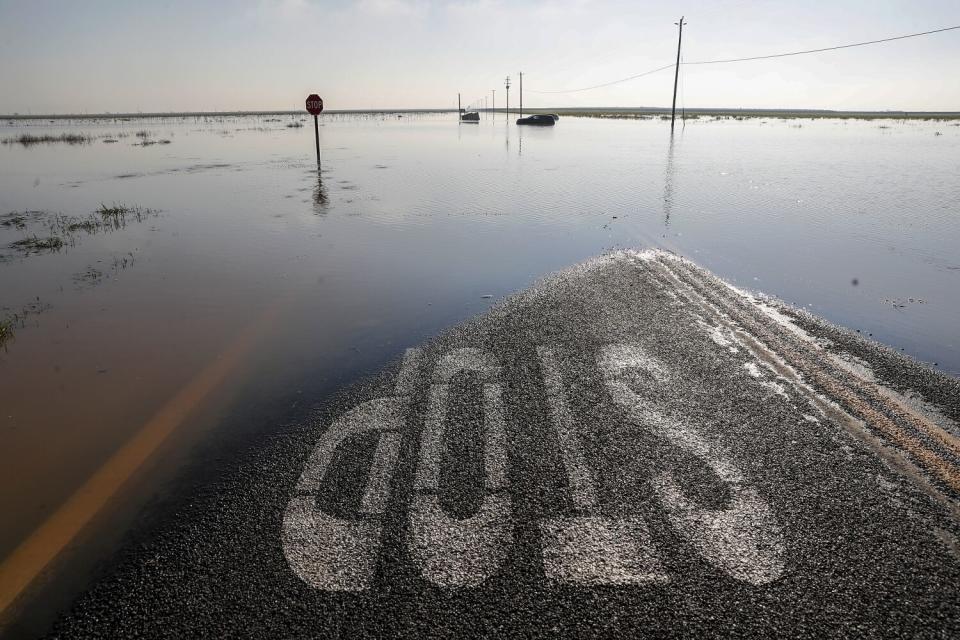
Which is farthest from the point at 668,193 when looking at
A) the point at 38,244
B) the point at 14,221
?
the point at 14,221

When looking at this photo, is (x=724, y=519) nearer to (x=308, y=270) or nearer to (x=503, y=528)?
(x=503, y=528)

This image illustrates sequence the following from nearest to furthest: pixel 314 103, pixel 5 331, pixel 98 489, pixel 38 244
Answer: pixel 98 489 → pixel 5 331 → pixel 38 244 → pixel 314 103

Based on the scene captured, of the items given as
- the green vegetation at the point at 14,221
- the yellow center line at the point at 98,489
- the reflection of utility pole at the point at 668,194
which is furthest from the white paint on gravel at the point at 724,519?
the green vegetation at the point at 14,221

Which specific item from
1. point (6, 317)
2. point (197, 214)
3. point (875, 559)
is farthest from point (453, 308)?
point (197, 214)

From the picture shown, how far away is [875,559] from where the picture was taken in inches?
134

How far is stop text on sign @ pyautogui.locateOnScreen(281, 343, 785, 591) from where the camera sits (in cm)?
339

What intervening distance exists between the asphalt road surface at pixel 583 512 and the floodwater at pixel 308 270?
4.00ft

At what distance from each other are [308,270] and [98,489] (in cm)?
683

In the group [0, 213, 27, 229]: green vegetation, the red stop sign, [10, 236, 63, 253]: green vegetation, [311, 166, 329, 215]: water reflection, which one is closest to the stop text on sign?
[10, 236, 63, 253]: green vegetation

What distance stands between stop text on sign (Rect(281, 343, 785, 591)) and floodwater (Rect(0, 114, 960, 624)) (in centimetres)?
174

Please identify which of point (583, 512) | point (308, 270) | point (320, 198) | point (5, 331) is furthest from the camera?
point (320, 198)

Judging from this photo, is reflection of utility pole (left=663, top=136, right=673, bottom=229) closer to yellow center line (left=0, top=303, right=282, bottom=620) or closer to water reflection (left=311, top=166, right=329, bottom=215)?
water reflection (left=311, top=166, right=329, bottom=215)

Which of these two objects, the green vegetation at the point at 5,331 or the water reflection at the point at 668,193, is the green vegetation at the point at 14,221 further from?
the water reflection at the point at 668,193

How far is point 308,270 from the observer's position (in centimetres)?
1094
